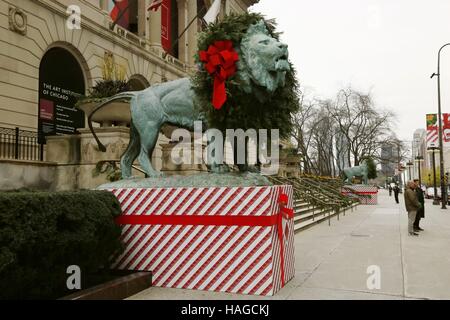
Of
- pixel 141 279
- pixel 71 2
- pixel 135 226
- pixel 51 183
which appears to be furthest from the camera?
pixel 71 2

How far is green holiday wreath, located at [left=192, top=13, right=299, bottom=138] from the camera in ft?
20.2

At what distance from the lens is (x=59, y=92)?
1947cm

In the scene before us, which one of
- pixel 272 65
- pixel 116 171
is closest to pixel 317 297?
pixel 272 65

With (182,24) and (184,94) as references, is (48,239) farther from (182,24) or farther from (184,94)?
(182,24)

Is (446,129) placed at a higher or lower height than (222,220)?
higher

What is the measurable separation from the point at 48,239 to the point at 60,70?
16979 millimetres

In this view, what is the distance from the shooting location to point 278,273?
5750 mm

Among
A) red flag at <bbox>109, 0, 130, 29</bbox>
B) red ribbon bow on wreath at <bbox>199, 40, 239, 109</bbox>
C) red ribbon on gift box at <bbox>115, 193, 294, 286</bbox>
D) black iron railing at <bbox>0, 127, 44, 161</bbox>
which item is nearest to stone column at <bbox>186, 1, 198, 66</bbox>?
red flag at <bbox>109, 0, 130, 29</bbox>

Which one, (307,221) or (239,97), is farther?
(307,221)

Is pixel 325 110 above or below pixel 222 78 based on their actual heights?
above

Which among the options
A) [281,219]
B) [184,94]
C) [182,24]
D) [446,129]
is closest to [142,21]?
[182,24]

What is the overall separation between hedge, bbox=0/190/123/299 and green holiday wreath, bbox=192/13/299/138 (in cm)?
211

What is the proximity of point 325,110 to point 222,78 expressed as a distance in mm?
53354

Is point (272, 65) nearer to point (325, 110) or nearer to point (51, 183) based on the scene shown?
point (51, 183)
